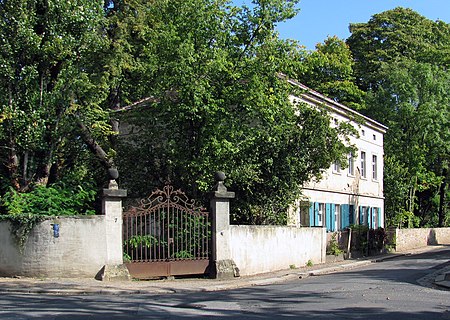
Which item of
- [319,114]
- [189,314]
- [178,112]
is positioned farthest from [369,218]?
[189,314]

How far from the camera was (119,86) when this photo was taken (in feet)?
85.1

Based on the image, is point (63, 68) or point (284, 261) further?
point (284, 261)

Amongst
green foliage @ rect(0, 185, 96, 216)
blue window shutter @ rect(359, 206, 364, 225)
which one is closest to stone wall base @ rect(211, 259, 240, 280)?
green foliage @ rect(0, 185, 96, 216)

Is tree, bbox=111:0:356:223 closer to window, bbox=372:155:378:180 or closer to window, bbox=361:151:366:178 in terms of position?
window, bbox=361:151:366:178

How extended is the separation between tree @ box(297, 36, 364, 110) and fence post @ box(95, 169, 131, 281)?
105ft

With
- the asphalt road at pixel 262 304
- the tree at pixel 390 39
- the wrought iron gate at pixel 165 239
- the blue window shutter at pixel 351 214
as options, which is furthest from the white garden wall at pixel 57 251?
the tree at pixel 390 39

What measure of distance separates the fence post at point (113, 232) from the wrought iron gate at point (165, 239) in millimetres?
416

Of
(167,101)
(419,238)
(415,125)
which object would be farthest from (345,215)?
(167,101)

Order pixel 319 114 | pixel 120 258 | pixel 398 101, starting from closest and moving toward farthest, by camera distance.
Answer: pixel 120 258 < pixel 319 114 < pixel 398 101

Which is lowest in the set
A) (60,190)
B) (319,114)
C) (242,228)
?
(242,228)

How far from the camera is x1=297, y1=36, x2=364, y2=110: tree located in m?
47.3

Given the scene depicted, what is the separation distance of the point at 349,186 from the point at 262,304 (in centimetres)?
2389

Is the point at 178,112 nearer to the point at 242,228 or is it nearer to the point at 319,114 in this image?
the point at 242,228

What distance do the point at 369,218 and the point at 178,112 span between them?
72.8 ft
